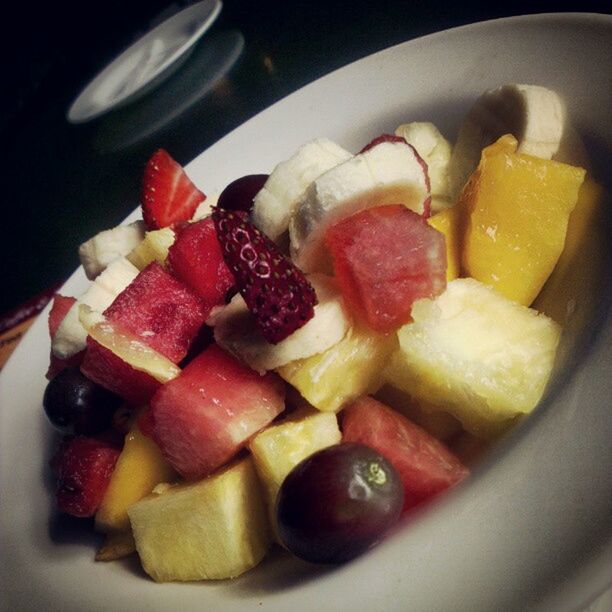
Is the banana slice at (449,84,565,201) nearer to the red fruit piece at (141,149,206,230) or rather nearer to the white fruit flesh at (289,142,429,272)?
the white fruit flesh at (289,142,429,272)

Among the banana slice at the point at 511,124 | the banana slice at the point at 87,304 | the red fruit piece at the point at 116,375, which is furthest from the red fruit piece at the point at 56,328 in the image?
the banana slice at the point at 511,124

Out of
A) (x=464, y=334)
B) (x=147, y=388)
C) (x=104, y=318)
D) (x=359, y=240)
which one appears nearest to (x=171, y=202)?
(x=104, y=318)

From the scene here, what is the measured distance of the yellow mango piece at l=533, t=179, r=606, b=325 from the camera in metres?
1.11

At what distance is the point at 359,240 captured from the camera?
1070 millimetres

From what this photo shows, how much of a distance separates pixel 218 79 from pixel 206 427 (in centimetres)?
208

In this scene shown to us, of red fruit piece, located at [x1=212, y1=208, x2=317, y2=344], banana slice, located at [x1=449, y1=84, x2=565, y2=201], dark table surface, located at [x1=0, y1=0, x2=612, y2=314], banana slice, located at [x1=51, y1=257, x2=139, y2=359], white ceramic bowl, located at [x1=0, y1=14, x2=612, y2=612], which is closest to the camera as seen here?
white ceramic bowl, located at [x1=0, y1=14, x2=612, y2=612]

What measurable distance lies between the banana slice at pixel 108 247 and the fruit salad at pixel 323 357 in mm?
372

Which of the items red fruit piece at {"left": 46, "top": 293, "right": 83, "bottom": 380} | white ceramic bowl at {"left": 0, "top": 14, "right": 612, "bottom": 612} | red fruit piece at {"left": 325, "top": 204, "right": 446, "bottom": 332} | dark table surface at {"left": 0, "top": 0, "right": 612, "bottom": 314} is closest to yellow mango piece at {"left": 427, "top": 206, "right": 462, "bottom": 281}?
red fruit piece at {"left": 325, "top": 204, "right": 446, "bottom": 332}

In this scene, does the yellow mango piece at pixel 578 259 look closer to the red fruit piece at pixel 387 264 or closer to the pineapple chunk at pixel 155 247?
the red fruit piece at pixel 387 264

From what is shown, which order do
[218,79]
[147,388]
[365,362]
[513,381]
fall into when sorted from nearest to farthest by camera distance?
1. [513,381]
2. [365,362]
3. [147,388]
4. [218,79]

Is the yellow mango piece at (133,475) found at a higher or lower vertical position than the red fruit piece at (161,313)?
lower

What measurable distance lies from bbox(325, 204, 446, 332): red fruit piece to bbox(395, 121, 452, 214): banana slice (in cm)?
40

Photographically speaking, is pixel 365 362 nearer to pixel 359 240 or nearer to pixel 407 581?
pixel 359 240

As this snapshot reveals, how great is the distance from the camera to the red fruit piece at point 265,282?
1.01 meters
